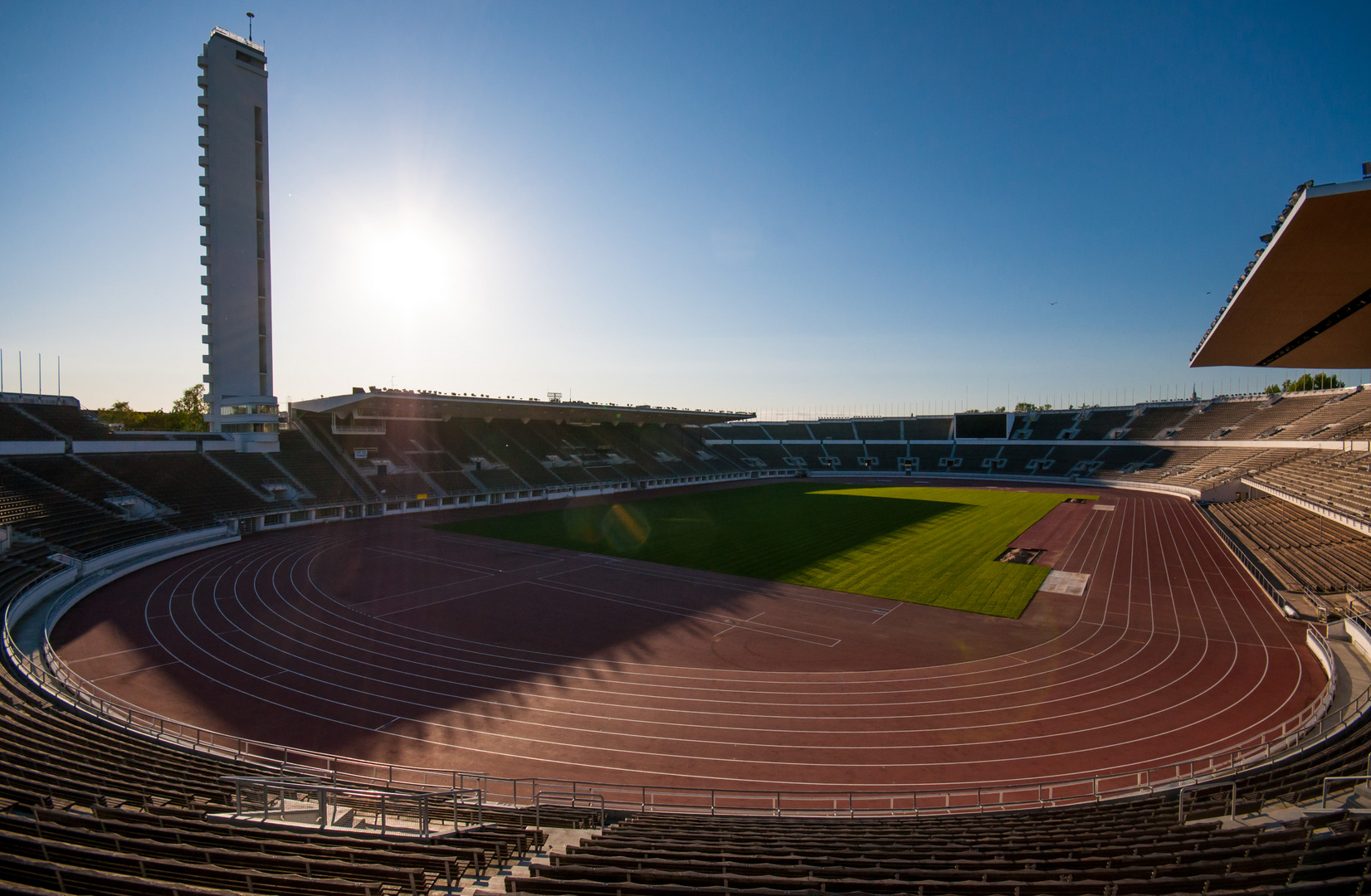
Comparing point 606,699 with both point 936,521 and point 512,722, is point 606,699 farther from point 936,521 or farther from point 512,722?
point 936,521

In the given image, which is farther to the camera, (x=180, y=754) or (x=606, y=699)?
(x=606, y=699)

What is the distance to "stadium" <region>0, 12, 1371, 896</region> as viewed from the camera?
704 centimetres

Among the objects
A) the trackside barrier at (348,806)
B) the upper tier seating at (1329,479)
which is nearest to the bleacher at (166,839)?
the trackside barrier at (348,806)

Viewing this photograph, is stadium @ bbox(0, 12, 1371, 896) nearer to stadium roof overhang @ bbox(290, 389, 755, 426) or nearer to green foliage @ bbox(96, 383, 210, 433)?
stadium roof overhang @ bbox(290, 389, 755, 426)

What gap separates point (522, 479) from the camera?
51.9m

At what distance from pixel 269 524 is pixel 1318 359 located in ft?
165

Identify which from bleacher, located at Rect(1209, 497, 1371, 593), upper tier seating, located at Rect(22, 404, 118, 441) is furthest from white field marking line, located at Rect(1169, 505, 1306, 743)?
upper tier seating, located at Rect(22, 404, 118, 441)

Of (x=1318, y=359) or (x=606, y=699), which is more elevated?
(x=1318, y=359)

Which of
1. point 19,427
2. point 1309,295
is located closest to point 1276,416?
point 1309,295

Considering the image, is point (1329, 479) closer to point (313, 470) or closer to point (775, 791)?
point (775, 791)

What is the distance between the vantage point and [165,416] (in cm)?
7612

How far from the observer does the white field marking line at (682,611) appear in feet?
63.6

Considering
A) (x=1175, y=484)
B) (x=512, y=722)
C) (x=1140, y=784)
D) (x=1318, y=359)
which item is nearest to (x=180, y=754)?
(x=512, y=722)

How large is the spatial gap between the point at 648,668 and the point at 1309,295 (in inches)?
738
